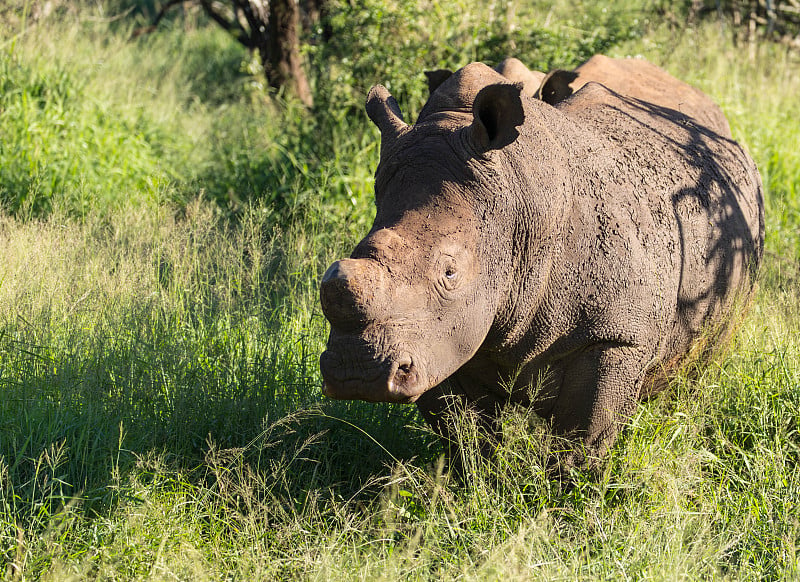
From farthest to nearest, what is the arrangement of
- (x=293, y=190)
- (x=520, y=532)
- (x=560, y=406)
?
(x=293, y=190) → (x=560, y=406) → (x=520, y=532)

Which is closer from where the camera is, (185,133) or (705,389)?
(705,389)

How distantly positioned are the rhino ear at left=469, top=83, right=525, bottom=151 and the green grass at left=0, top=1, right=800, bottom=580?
1.22m

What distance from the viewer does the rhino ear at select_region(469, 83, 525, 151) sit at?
324 centimetres

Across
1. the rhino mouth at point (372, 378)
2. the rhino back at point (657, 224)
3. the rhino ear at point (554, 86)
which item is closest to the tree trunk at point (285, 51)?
the rhino ear at point (554, 86)

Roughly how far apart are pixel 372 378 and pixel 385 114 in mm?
1128

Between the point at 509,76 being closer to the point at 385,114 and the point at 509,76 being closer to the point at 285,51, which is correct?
the point at 385,114

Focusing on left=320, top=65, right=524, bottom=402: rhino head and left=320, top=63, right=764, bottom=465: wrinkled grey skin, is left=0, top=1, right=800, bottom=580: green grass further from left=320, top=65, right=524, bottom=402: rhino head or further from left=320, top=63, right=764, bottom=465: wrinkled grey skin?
left=320, top=65, right=524, bottom=402: rhino head

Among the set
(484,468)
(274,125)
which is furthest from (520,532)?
(274,125)

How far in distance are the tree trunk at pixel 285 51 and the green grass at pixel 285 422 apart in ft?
5.20

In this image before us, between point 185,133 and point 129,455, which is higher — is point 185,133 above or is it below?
above

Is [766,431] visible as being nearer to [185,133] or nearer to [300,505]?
[300,505]

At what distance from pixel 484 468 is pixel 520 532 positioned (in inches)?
24.7

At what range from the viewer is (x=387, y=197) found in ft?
11.2

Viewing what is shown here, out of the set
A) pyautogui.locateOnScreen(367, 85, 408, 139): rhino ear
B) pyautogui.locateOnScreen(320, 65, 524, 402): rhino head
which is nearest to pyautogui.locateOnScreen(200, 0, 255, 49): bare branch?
pyautogui.locateOnScreen(367, 85, 408, 139): rhino ear
